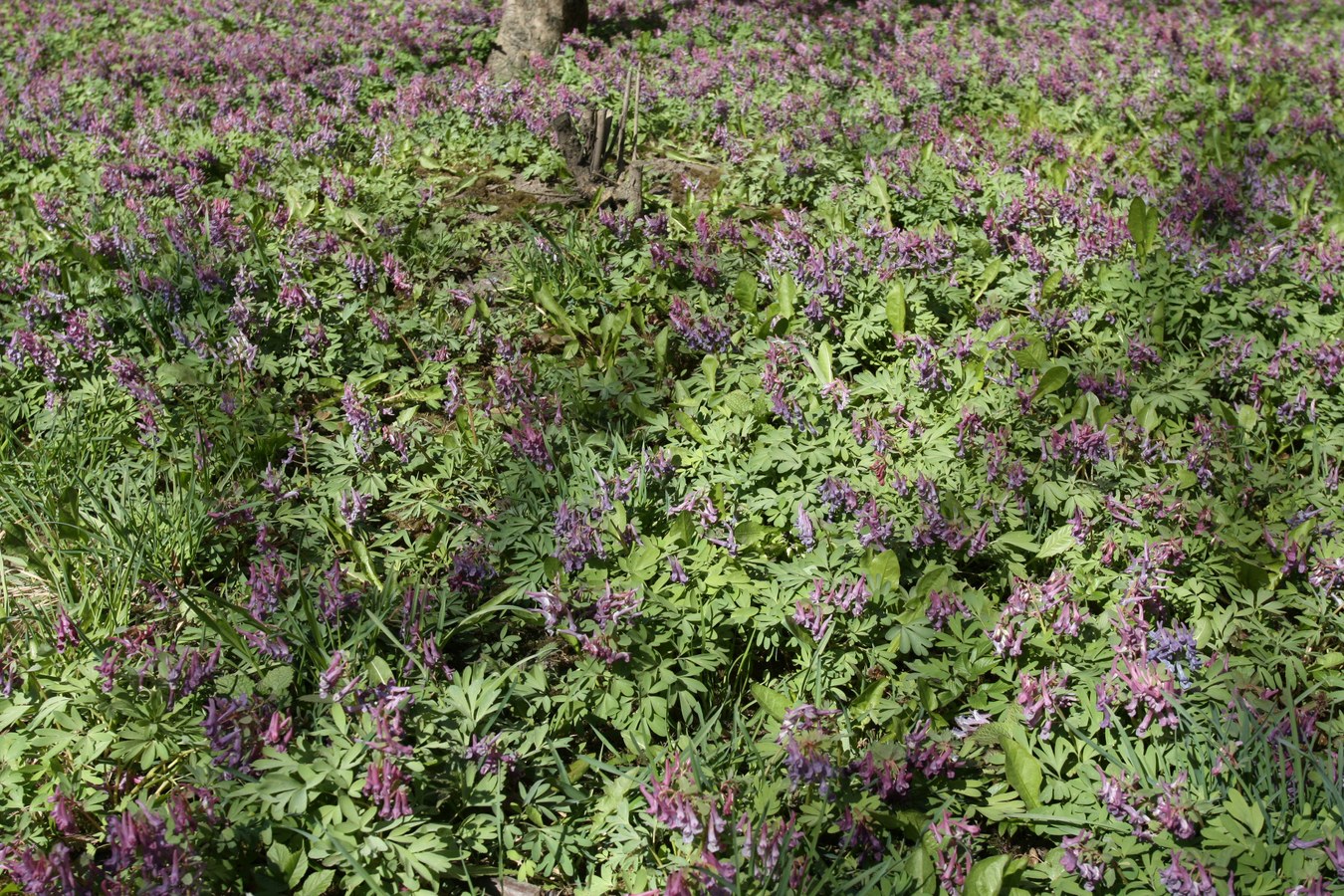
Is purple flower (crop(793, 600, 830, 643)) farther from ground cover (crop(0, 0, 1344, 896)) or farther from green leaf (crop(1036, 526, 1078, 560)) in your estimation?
green leaf (crop(1036, 526, 1078, 560))

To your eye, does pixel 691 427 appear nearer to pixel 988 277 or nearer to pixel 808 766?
pixel 808 766

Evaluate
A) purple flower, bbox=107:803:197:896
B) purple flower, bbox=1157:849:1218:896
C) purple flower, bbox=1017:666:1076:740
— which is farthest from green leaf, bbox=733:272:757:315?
purple flower, bbox=107:803:197:896

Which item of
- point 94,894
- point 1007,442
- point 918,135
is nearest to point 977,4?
point 918,135

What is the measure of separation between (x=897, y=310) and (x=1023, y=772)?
211cm

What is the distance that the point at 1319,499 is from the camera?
332 centimetres

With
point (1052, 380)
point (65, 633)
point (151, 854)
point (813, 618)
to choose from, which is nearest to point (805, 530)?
point (813, 618)

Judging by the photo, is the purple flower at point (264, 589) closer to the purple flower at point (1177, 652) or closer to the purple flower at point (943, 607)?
the purple flower at point (943, 607)

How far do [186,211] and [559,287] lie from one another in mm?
1995

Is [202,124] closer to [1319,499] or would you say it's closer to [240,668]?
[240,668]

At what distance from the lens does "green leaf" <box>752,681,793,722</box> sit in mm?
2824

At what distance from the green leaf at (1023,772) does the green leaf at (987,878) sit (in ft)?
0.82

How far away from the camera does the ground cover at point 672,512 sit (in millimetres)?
2477

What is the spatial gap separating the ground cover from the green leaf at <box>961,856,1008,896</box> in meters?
0.02

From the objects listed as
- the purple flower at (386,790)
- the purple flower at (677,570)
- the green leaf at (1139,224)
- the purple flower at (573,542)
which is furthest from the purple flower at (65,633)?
the green leaf at (1139,224)
